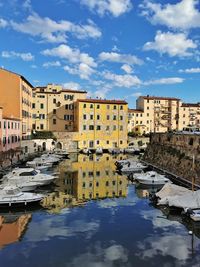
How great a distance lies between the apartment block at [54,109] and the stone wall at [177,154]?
38907mm

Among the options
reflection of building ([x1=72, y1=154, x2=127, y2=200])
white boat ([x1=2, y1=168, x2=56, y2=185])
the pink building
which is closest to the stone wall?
reflection of building ([x1=72, y1=154, x2=127, y2=200])

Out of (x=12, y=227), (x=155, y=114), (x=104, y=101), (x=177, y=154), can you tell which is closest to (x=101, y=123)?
(x=104, y=101)

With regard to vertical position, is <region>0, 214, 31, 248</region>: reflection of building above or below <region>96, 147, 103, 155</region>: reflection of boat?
below

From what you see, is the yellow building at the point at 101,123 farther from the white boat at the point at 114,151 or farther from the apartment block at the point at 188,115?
the apartment block at the point at 188,115

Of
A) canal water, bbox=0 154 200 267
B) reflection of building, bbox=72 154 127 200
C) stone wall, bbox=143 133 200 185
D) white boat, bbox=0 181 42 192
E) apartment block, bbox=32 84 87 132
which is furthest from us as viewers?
apartment block, bbox=32 84 87 132

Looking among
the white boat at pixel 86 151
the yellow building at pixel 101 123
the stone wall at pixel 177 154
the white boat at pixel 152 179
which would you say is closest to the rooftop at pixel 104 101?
the yellow building at pixel 101 123

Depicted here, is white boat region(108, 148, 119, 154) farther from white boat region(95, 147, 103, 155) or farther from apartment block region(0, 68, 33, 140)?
apartment block region(0, 68, 33, 140)

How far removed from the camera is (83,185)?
41344 millimetres

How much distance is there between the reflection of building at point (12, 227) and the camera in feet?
69.9

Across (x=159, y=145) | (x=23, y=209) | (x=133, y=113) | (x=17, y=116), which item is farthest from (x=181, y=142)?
(x=133, y=113)

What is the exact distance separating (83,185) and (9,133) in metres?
24.0

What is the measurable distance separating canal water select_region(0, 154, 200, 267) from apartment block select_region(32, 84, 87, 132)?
197 feet

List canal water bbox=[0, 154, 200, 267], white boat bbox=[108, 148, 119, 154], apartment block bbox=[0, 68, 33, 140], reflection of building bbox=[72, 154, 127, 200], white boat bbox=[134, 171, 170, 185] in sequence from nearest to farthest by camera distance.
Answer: canal water bbox=[0, 154, 200, 267] → reflection of building bbox=[72, 154, 127, 200] → white boat bbox=[134, 171, 170, 185] → apartment block bbox=[0, 68, 33, 140] → white boat bbox=[108, 148, 119, 154]

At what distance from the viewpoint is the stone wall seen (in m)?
39.9
